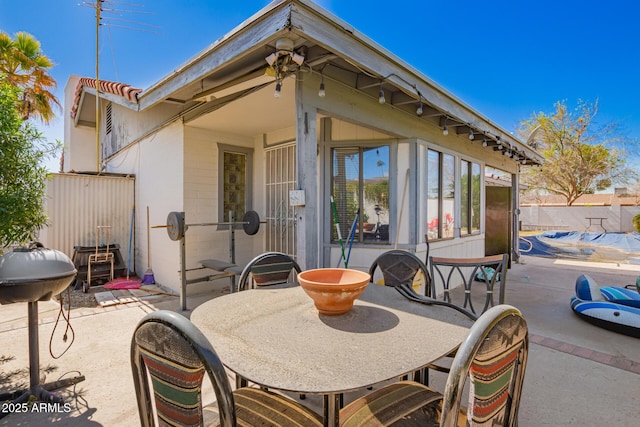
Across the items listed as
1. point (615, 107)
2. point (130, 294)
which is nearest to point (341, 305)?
point (130, 294)

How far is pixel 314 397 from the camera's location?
2363mm

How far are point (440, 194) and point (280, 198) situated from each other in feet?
8.49

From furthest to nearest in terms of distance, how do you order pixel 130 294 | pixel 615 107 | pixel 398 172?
pixel 615 107 < pixel 130 294 < pixel 398 172

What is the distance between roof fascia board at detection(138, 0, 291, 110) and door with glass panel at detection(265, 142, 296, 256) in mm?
1820

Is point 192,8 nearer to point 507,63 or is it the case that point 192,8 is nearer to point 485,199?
point 485,199

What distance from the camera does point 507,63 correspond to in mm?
11000

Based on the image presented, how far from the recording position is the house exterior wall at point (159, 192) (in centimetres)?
488

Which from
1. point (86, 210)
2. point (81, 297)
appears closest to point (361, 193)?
point (81, 297)

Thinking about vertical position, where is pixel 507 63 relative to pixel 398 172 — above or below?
above

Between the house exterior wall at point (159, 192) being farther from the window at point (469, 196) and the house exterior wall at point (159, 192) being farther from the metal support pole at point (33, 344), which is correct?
the window at point (469, 196)

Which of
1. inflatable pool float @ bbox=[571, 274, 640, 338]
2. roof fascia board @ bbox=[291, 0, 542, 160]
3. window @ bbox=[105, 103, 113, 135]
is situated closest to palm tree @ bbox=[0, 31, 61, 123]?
window @ bbox=[105, 103, 113, 135]

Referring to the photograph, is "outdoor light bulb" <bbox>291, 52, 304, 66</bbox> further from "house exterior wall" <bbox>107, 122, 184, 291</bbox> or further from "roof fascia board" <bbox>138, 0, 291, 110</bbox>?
"house exterior wall" <bbox>107, 122, 184, 291</bbox>

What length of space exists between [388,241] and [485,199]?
3.83m

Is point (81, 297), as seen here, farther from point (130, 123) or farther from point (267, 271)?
point (267, 271)
